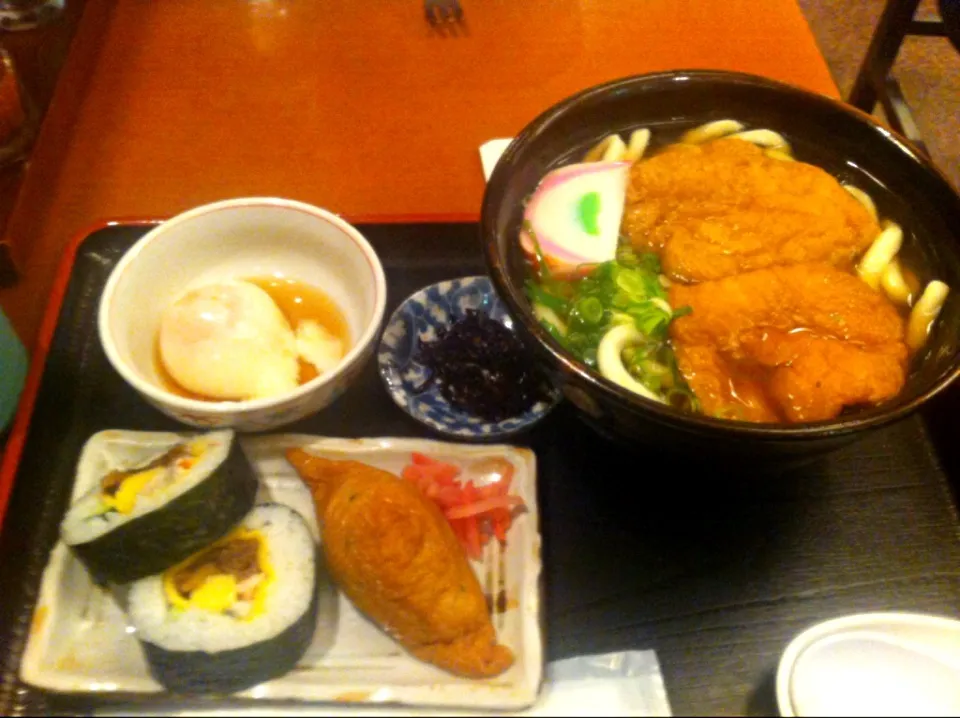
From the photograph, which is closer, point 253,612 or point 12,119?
point 253,612

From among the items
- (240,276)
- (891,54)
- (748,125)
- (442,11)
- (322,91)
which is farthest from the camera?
(891,54)

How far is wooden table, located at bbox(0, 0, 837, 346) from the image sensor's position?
5.30 ft

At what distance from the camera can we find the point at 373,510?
1127 mm

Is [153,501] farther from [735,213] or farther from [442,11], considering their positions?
[442,11]

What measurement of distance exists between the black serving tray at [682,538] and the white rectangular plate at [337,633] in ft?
0.14

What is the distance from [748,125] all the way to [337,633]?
1.09 m

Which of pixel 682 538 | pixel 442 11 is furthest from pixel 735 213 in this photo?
pixel 442 11

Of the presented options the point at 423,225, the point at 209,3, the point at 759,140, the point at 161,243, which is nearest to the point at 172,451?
the point at 161,243

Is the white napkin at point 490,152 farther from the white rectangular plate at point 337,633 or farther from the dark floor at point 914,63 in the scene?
the dark floor at point 914,63

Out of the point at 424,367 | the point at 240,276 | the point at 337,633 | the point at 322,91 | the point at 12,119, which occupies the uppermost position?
the point at 12,119

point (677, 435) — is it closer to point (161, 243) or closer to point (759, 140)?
point (759, 140)

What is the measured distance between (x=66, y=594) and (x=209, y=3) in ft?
5.32

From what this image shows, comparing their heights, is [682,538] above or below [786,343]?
below

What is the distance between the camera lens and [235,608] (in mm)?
1099
